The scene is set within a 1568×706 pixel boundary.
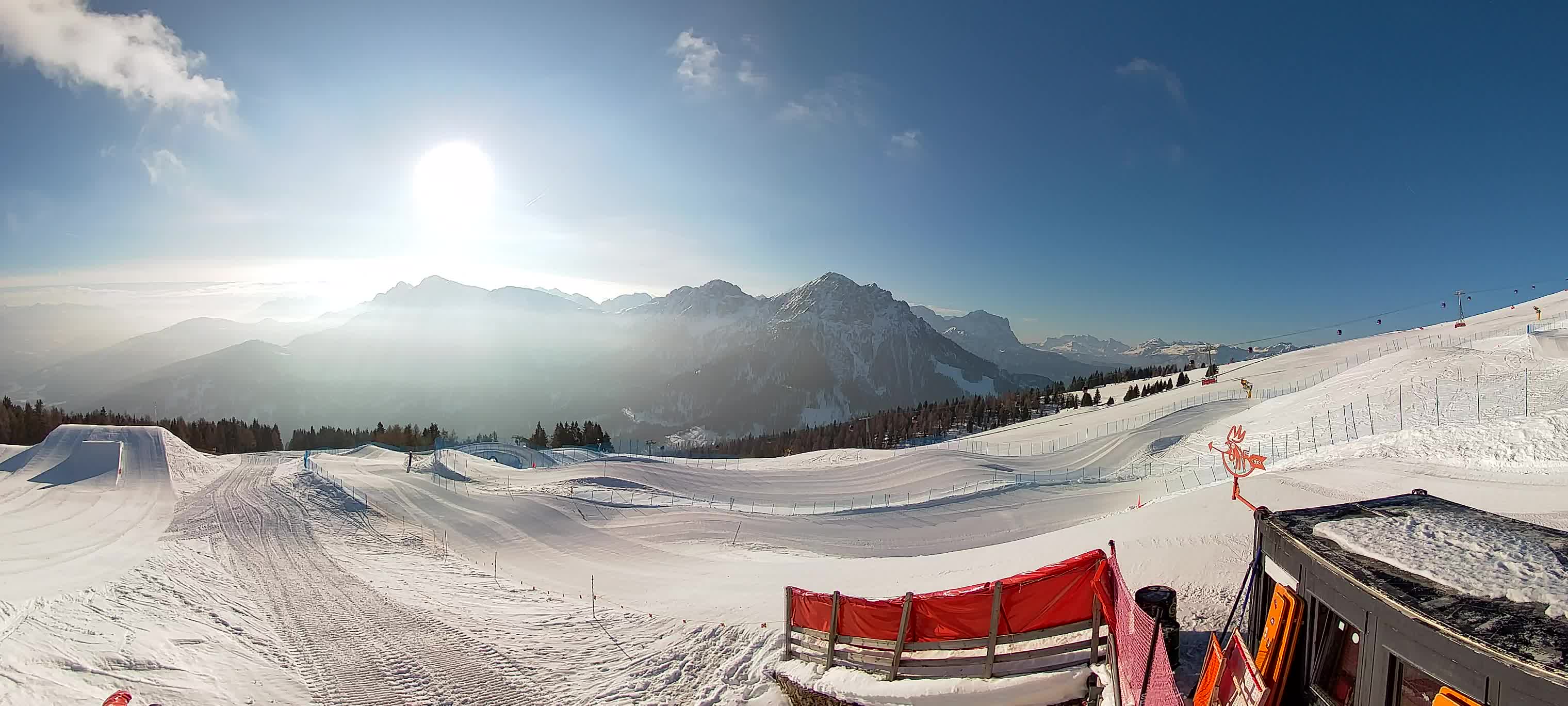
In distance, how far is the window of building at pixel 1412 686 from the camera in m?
3.42

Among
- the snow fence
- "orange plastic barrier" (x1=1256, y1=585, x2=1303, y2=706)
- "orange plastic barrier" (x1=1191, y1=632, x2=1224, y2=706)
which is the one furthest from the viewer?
the snow fence

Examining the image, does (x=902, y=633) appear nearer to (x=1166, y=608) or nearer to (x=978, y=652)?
(x=978, y=652)

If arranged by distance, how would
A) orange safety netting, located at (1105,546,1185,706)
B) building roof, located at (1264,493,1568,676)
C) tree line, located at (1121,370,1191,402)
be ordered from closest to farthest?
building roof, located at (1264,493,1568,676) < orange safety netting, located at (1105,546,1185,706) < tree line, located at (1121,370,1191,402)

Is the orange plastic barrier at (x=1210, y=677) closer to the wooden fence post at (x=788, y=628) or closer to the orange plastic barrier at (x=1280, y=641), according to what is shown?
the orange plastic barrier at (x=1280, y=641)

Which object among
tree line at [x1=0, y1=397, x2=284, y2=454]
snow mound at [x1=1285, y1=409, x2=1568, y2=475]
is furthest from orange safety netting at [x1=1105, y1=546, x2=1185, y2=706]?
tree line at [x1=0, y1=397, x2=284, y2=454]

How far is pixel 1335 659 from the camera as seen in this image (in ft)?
13.8

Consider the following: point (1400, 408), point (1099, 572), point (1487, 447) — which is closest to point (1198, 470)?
point (1400, 408)

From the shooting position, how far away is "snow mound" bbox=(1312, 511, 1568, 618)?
11.5ft

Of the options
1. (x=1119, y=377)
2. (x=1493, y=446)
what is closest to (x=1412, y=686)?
(x=1493, y=446)

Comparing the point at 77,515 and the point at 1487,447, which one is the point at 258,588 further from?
the point at 1487,447

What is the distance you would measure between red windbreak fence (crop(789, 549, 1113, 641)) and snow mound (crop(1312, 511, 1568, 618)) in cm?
234

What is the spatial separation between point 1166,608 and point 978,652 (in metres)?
2.17

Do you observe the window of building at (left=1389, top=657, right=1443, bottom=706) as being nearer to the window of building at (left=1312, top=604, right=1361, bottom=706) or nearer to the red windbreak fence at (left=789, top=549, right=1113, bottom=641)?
the window of building at (left=1312, top=604, right=1361, bottom=706)

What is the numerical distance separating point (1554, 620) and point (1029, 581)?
13.5 feet
